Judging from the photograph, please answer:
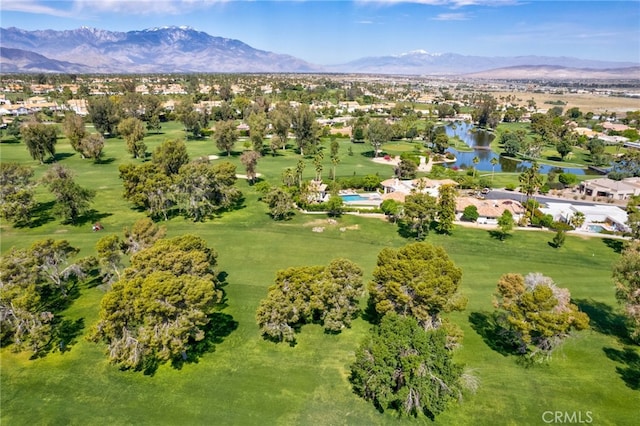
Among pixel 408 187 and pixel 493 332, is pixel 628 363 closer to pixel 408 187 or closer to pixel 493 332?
pixel 493 332

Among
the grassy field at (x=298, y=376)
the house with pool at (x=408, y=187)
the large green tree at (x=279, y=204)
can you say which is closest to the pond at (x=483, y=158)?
the house with pool at (x=408, y=187)

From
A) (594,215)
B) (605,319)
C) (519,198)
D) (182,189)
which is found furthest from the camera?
(519,198)

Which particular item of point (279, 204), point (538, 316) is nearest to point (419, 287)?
point (538, 316)

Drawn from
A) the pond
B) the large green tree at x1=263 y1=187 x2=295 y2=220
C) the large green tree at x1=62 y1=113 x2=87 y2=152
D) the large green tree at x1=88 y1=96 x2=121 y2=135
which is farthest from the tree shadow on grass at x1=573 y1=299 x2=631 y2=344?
the large green tree at x1=88 y1=96 x2=121 y2=135

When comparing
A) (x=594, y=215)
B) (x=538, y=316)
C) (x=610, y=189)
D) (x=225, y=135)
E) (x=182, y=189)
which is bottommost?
(x=594, y=215)

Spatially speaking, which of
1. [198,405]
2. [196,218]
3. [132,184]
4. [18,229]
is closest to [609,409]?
[198,405]

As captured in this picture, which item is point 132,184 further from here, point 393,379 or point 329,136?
point 329,136
